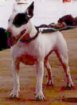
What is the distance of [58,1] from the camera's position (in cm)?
1399

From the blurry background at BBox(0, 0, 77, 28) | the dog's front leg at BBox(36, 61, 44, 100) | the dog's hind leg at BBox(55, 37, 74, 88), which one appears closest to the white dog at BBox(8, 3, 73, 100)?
the dog's front leg at BBox(36, 61, 44, 100)

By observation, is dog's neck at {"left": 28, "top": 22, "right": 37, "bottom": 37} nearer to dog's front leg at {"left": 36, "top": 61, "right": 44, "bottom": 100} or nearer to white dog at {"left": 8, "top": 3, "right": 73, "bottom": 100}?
white dog at {"left": 8, "top": 3, "right": 73, "bottom": 100}

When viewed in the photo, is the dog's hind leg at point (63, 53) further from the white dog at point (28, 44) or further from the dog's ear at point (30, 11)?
the dog's ear at point (30, 11)

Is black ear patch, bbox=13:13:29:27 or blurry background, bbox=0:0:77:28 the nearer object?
black ear patch, bbox=13:13:29:27

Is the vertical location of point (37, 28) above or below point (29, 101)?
above

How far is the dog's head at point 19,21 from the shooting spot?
4852 millimetres

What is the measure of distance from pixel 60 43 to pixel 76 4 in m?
8.57

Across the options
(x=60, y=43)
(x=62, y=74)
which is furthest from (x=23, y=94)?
(x=62, y=74)

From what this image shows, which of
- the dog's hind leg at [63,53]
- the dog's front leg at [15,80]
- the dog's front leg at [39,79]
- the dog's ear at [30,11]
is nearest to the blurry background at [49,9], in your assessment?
the dog's hind leg at [63,53]

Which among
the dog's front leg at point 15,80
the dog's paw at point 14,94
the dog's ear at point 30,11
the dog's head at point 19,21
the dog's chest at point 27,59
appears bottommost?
the dog's paw at point 14,94

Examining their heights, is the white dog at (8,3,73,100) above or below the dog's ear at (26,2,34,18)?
below

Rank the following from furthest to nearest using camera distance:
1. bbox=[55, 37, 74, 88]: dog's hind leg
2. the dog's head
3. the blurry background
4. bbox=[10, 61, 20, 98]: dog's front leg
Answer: the blurry background
bbox=[55, 37, 74, 88]: dog's hind leg
bbox=[10, 61, 20, 98]: dog's front leg
the dog's head

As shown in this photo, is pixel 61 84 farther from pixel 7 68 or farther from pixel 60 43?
pixel 7 68

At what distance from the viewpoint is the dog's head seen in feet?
15.9
